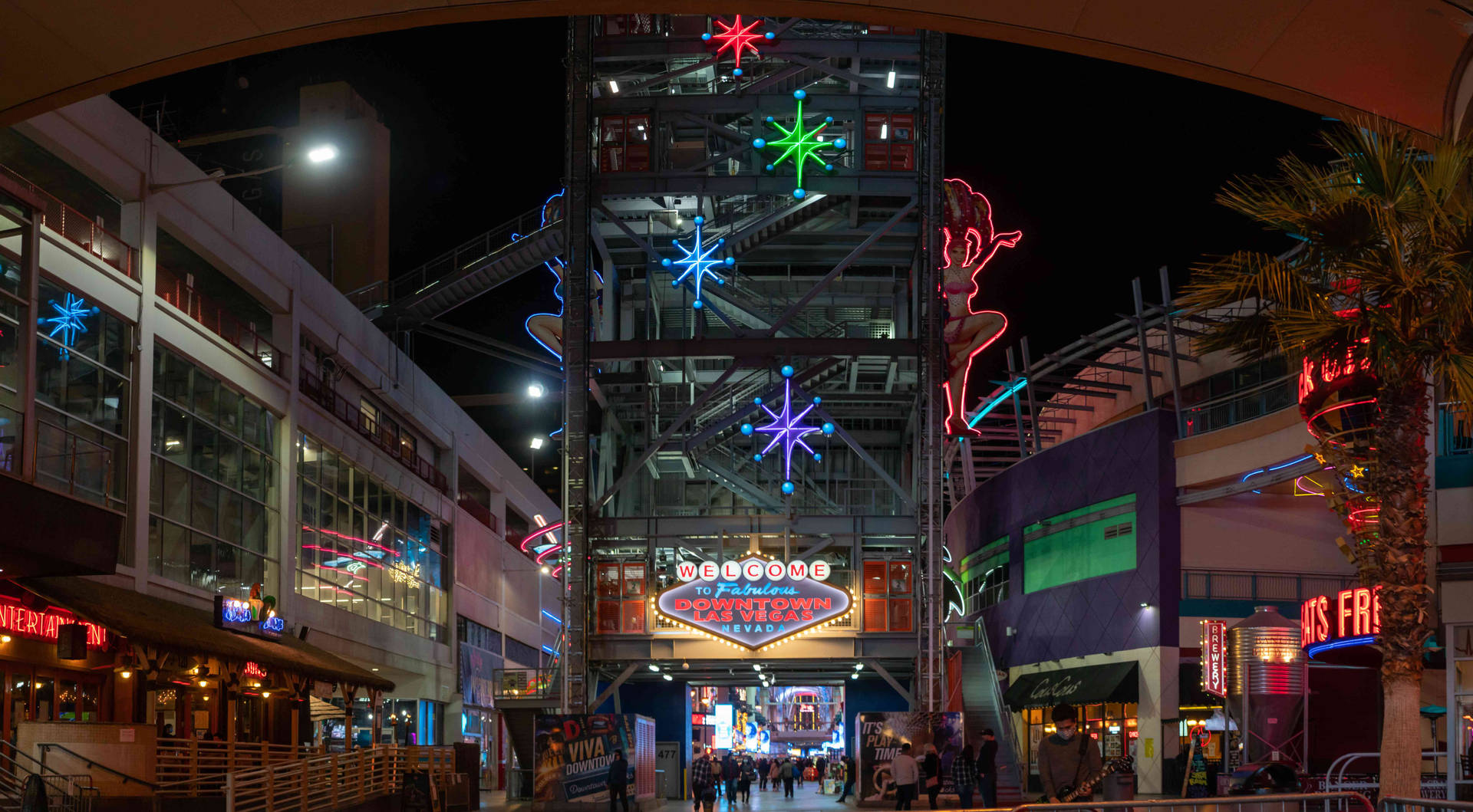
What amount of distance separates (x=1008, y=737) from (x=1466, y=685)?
13.6 meters

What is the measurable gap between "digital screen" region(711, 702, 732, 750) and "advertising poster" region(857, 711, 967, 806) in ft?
180

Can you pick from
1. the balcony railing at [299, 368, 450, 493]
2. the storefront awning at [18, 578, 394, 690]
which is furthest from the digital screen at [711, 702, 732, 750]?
the storefront awning at [18, 578, 394, 690]

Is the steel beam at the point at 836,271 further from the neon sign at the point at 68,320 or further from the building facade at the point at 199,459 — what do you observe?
the neon sign at the point at 68,320

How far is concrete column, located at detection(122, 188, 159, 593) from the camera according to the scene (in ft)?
90.6

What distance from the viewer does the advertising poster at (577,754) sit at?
30.5m

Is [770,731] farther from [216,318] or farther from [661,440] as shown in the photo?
[216,318]

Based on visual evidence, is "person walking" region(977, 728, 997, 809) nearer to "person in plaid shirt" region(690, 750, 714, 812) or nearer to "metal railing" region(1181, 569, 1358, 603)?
"person in plaid shirt" region(690, 750, 714, 812)

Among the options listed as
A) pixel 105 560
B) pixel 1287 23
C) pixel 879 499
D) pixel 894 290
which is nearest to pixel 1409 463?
pixel 1287 23

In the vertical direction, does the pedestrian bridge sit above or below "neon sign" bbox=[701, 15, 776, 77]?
below

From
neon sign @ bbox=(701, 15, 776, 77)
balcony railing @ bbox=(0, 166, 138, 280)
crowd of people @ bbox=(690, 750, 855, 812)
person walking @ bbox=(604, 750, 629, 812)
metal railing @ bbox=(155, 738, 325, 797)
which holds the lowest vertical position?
crowd of people @ bbox=(690, 750, 855, 812)

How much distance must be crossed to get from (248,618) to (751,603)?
466 inches

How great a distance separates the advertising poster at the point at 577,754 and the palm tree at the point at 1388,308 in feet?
65.0

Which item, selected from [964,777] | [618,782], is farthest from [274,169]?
[964,777]

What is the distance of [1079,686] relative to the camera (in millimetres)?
40656
